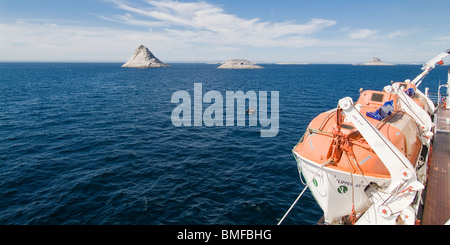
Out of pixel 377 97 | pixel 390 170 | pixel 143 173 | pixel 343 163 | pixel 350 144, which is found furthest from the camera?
pixel 143 173

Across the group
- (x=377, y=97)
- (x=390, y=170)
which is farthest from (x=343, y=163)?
(x=377, y=97)

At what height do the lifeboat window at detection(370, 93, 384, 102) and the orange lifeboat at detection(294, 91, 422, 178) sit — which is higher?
the lifeboat window at detection(370, 93, 384, 102)

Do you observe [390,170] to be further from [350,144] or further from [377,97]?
[377,97]

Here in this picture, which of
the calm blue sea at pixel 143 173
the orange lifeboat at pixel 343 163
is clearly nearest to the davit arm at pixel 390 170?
the orange lifeboat at pixel 343 163

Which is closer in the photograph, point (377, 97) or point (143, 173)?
point (377, 97)

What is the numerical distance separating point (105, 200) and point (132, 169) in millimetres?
5756

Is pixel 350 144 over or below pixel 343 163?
over

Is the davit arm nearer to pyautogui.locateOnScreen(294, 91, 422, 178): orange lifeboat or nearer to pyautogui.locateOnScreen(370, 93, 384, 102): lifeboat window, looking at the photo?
pyautogui.locateOnScreen(294, 91, 422, 178): orange lifeboat

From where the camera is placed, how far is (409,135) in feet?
57.8

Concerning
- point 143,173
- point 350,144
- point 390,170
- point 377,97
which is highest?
point 377,97

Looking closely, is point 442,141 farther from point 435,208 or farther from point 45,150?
point 45,150

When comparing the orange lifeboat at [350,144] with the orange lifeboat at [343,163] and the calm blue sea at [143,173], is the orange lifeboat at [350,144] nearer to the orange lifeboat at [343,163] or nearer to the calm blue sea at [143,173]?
the orange lifeboat at [343,163]

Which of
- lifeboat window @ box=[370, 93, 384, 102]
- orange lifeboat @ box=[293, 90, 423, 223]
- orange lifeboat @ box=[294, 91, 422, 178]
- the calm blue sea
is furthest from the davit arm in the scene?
lifeboat window @ box=[370, 93, 384, 102]
